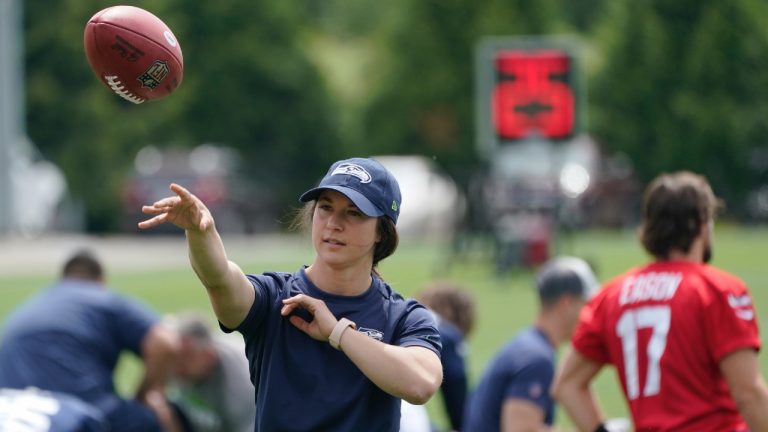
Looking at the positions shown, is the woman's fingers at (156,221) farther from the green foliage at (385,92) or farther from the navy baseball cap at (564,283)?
the green foliage at (385,92)

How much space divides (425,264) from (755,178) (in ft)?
42.3

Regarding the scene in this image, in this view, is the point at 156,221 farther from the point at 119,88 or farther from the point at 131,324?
the point at 131,324

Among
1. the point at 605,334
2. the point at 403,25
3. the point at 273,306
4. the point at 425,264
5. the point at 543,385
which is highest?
the point at 403,25

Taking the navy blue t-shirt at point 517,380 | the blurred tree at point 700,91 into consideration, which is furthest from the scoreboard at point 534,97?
the navy blue t-shirt at point 517,380

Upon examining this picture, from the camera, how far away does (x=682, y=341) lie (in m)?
4.48

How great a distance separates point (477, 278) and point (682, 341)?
17.1m

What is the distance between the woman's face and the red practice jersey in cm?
129

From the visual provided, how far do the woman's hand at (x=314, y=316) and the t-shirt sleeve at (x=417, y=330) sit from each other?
24 centimetres

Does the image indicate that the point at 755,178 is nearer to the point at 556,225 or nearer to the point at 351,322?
the point at 556,225

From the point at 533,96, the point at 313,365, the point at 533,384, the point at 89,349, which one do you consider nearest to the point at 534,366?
the point at 533,384

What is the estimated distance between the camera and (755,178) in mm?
33250

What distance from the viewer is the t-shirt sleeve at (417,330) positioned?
3.74 metres

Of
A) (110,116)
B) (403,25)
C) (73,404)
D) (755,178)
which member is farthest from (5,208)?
(73,404)

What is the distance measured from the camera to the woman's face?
12.0 feet
